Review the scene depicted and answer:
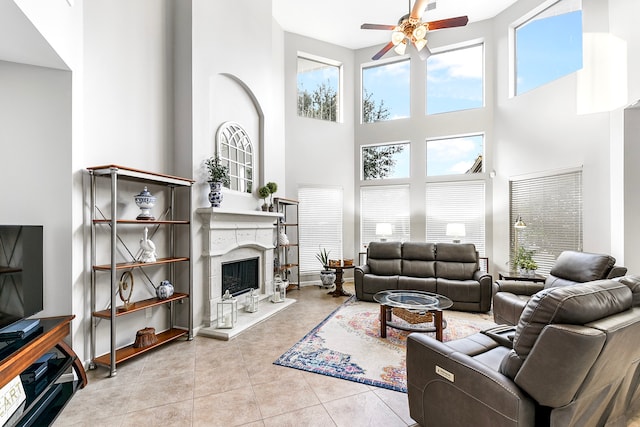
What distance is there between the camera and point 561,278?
3725mm

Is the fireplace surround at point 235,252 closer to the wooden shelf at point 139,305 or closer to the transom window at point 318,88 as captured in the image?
the wooden shelf at point 139,305

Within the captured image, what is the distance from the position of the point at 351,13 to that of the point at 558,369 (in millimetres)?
6306

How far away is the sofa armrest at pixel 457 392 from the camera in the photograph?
1.49 m

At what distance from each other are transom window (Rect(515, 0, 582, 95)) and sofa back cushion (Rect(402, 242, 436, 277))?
10.8ft

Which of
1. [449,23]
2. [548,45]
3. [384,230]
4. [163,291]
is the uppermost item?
[548,45]

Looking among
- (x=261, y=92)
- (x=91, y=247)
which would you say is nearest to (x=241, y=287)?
(x=91, y=247)

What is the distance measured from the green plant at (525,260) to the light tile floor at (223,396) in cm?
354

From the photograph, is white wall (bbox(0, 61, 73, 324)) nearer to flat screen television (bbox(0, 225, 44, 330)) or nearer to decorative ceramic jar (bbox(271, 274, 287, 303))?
flat screen television (bbox(0, 225, 44, 330))

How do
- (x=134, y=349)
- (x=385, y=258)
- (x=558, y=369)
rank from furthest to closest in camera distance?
(x=385, y=258) → (x=134, y=349) → (x=558, y=369)

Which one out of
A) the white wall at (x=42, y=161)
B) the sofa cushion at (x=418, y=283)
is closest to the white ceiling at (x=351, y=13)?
the white wall at (x=42, y=161)

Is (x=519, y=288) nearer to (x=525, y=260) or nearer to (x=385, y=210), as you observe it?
(x=525, y=260)

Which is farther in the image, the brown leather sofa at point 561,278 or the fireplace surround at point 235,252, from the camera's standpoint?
the fireplace surround at point 235,252

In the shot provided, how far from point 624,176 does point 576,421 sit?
349 centimetres

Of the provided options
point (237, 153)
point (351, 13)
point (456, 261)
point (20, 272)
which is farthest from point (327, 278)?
point (351, 13)
